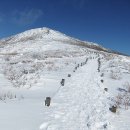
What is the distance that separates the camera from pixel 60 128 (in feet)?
25.9

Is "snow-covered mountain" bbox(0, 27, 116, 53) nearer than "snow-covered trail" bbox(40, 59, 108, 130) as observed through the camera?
No

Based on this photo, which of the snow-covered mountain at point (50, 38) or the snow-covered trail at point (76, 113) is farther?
the snow-covered mountain at point (50, 38)

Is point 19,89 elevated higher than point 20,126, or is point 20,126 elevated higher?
point 19,89

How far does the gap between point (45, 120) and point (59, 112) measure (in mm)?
1376

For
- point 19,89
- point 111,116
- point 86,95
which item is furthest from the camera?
point 19,89

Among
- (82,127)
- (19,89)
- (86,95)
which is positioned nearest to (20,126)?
(82,127)

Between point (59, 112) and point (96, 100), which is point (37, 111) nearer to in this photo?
point (59, 112)

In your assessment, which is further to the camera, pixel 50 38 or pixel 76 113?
pixel 50 38

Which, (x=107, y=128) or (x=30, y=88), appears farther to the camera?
(x=30, y=88)

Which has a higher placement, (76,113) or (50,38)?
(50,38)

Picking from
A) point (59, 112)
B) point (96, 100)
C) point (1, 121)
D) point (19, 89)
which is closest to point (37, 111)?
point (59, 112)

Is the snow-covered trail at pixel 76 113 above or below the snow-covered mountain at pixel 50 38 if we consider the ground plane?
below

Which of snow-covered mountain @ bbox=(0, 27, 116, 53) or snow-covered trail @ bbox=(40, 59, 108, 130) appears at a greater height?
snow-covered mountain @ bbox=(0, 27, 116, 53)

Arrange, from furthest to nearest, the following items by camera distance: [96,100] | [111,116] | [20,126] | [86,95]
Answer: [86,95] < [96,100] < [111,116] < [20,126]
